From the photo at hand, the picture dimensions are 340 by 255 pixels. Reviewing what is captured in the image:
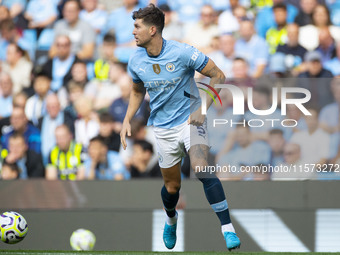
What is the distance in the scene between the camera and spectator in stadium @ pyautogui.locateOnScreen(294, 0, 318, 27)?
955 cm

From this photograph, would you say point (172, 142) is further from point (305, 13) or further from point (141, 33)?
point (305, 13)

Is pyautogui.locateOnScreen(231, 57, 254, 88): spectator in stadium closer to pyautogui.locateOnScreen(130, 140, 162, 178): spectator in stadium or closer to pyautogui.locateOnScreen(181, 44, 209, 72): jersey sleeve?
pyautogui.locateOnScreen(130, 140, 162, 178): spectator in stadium

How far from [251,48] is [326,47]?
3.39 feet

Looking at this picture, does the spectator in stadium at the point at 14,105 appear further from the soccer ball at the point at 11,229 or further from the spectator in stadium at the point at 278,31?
the spectator in stadium at the point at 278,31

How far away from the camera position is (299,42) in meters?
9.44

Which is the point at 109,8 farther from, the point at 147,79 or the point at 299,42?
the point at 147,79

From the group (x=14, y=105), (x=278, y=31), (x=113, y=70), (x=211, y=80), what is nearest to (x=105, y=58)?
(x=113, y=70)

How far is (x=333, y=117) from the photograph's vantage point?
8711 mm

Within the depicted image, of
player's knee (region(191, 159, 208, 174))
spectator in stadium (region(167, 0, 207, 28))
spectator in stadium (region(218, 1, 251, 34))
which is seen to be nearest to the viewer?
player's knee (region(191, 159, 208, 174))

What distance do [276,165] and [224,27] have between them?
7.66ft

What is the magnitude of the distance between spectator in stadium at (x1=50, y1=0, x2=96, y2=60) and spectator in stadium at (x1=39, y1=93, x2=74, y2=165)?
2.61 feet

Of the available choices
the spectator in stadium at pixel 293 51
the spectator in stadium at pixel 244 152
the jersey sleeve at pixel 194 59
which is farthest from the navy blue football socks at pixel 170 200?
the spectator in stadium at pixel 293 51

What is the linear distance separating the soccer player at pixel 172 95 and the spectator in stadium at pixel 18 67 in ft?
13.3

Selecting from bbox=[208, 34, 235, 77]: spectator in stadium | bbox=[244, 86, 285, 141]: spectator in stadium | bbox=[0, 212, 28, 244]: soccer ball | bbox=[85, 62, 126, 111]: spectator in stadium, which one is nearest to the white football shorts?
bbox=[0, 212, 28, 244]: soccer ball
